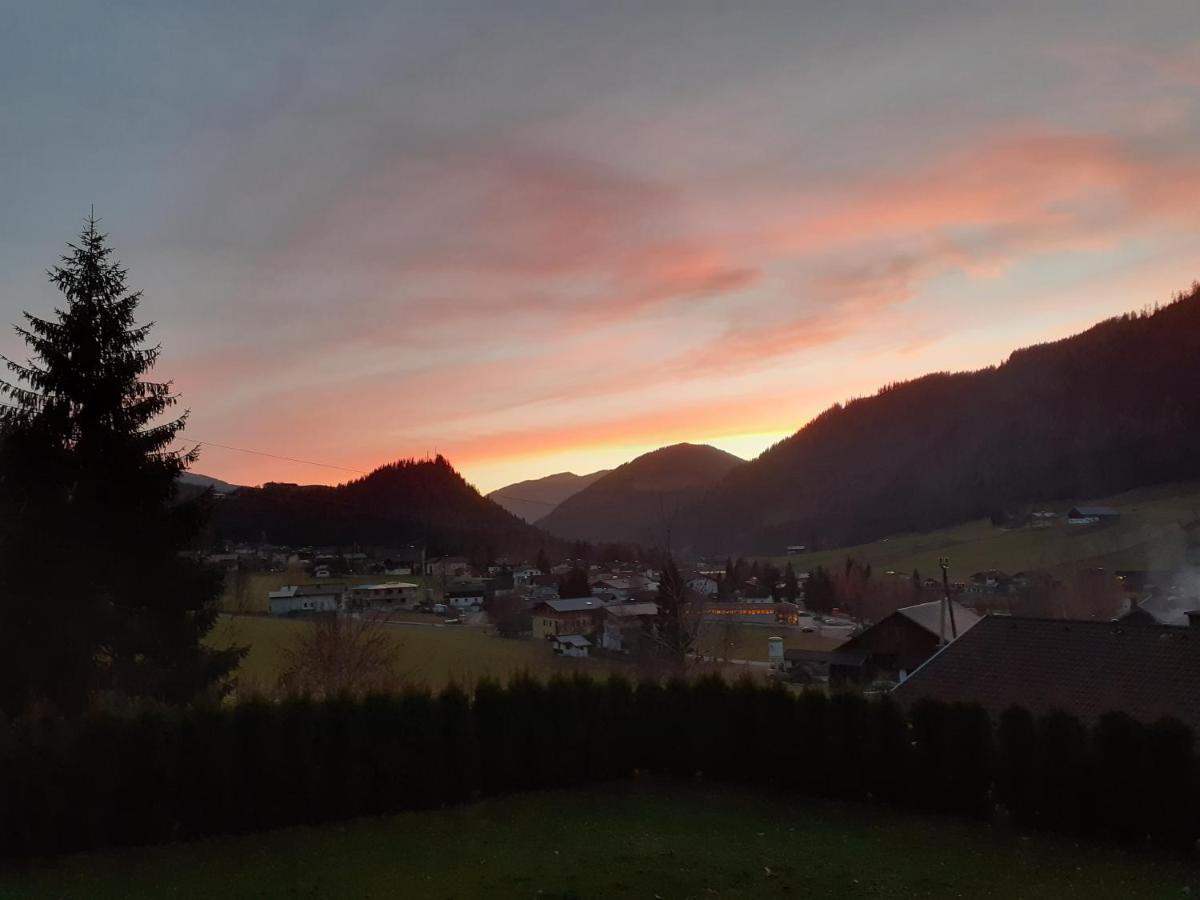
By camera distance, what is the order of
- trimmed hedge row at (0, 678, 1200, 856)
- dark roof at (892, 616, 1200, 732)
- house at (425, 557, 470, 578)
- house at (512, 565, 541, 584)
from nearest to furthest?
trimmed hedge row at (0, 678, 1200, 856) → dark roof at (892, 616, 1200, 732) → house at (425, 557, 470, 578) → house at (512, 565, 541, 584)

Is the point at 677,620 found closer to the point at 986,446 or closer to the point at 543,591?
the point at 543,591

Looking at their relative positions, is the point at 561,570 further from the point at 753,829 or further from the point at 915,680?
the point at 753,829

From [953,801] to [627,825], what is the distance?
210 inches

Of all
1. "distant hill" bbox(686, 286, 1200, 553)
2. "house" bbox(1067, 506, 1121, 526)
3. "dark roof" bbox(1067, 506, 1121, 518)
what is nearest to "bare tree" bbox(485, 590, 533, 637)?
"house" bbox(1067, 506, 1121, 526)

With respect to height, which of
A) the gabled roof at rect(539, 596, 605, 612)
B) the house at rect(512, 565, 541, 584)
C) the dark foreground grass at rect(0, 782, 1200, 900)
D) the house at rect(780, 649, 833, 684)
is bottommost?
the house at rect(780, 649, 833, 684)

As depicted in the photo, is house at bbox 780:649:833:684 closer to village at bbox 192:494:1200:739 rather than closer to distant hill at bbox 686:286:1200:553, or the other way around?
village at bbox 192:494:1200:739

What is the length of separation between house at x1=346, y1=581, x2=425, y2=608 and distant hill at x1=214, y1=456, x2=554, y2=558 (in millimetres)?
4987

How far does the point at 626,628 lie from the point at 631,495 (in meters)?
106

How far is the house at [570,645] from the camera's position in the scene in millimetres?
40384

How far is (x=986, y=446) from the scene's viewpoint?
130 m

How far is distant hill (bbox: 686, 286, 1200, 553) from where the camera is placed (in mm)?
115312

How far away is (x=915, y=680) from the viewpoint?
57.5ft

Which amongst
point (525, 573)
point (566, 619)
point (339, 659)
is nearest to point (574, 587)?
point (566, 619)

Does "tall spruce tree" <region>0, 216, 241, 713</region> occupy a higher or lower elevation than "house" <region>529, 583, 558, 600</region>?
higher
